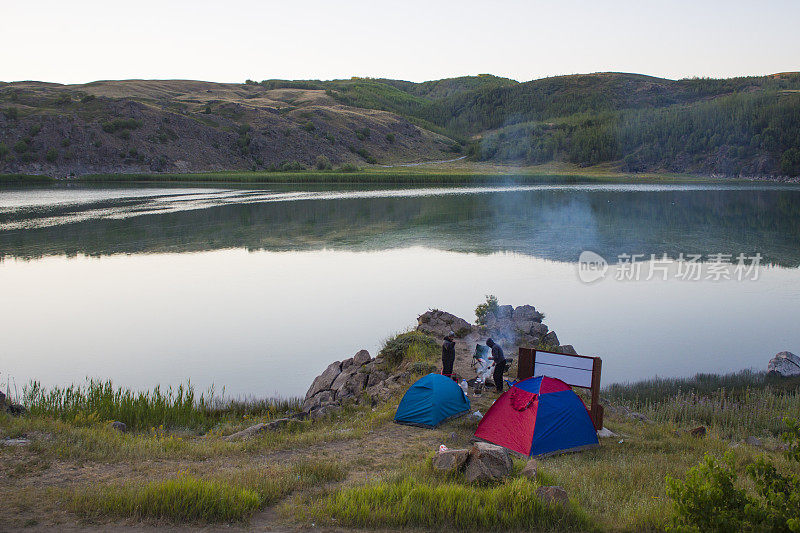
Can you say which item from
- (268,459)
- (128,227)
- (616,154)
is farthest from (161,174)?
(268,459)

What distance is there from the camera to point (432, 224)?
41375 millimetres

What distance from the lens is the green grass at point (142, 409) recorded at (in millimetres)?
10906

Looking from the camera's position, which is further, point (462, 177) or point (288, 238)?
point (462, 177)

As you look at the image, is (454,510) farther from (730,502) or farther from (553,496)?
(730,502)

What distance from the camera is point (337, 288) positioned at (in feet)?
74.9

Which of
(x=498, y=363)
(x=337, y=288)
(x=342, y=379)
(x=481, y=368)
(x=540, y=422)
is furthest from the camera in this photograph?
(x=337, y=288)

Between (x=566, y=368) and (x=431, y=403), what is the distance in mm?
2501

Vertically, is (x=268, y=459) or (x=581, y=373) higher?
(x=581, y=373)

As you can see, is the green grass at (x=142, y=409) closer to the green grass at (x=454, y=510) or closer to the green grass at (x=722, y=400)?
the green grass at (x=454, y=510)

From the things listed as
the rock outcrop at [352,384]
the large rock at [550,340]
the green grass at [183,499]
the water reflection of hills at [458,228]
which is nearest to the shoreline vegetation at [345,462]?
the green grass at [183,499]

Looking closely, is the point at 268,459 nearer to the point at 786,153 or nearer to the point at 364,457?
the point at 364,457

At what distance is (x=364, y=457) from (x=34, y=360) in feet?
35.5

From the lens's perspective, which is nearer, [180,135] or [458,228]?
[458,228]

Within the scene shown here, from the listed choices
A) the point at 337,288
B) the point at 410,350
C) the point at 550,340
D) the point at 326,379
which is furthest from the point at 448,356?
the point at 337,288
